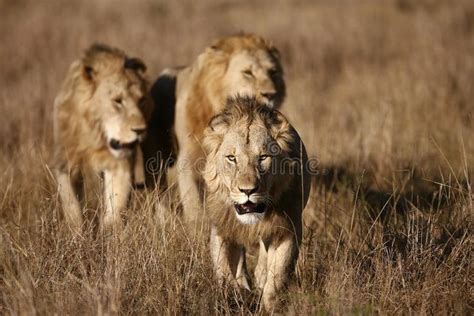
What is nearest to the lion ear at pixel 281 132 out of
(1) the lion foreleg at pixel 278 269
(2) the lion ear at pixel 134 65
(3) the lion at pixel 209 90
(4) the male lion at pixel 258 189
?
(4) the male lion at pixel 258 189

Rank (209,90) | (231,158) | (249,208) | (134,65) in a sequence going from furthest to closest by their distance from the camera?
1. (134,65)
2. (209,90)
3. (231,158)
4. (249,208)

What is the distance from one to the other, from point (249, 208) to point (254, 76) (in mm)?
2048

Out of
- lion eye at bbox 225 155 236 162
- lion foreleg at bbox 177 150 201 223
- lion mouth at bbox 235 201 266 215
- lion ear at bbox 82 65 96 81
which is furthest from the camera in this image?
lion ear at bbox 82 65 96 81

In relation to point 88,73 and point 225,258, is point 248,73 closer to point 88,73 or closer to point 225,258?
point 88,73

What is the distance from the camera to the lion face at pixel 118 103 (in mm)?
5902

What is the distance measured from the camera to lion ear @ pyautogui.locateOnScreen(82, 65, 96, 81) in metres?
6.06

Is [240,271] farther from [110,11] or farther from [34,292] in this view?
[110,11]

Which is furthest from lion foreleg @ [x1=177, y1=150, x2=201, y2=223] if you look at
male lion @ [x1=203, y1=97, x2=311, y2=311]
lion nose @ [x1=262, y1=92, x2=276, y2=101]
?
male lion @ [x1=203, y1=97, x2=311, y2=311]

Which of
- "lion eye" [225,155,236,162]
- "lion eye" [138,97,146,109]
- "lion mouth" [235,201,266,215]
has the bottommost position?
"lion mouth" [235,201,266,215]

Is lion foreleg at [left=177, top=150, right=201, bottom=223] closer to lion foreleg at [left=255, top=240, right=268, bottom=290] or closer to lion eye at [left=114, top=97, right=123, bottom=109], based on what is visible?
lion eye at [left=114, top=97, right=123, bottom=109]

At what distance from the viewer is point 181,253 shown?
14.8 feet

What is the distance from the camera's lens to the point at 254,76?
19.7 feet

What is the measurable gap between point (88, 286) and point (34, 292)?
39 cm

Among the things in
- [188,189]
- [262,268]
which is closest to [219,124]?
[262,268]
